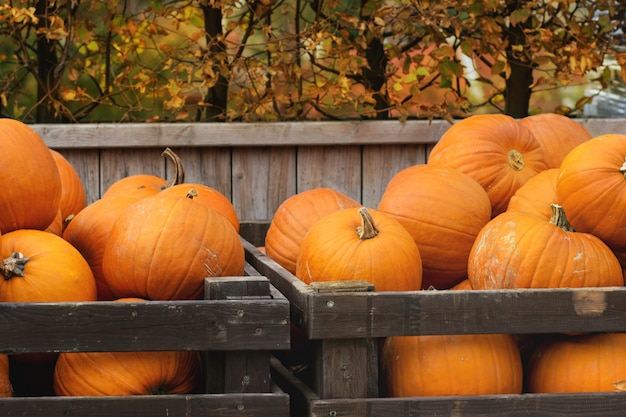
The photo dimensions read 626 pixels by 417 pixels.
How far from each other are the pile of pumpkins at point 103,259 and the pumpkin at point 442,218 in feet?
1.73

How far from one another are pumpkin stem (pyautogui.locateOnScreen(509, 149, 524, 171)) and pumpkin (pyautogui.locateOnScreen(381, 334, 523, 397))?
30.8 inches

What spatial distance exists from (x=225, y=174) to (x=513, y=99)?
151 centimetres

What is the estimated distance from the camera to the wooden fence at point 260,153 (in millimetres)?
4094

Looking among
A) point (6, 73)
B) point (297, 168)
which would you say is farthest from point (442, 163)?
point (6, 73)

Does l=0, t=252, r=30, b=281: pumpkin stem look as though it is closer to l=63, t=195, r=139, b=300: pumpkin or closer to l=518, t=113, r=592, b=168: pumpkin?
l=63, t=195, r=139, b=300: pumpkin

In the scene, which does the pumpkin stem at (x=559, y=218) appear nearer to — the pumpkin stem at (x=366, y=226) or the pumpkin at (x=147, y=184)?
the pumpkin stem at (x=366, y=226)

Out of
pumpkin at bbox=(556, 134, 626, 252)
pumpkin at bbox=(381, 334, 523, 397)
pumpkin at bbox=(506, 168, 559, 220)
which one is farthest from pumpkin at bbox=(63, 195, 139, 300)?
pumpkin at bbox=(556, 134, 626, 252)

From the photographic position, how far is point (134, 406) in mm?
1954

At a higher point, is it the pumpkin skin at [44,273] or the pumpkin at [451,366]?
the pumpkin skin at [44,273]

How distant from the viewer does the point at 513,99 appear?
459 cm

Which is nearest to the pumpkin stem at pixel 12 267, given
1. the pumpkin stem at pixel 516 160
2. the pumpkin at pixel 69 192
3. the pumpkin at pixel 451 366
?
the pumpkin at pixel 69 192

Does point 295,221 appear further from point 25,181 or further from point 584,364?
point 584,364

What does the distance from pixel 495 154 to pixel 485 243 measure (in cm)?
55

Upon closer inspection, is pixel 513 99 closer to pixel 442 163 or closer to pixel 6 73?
pixel 442 163
